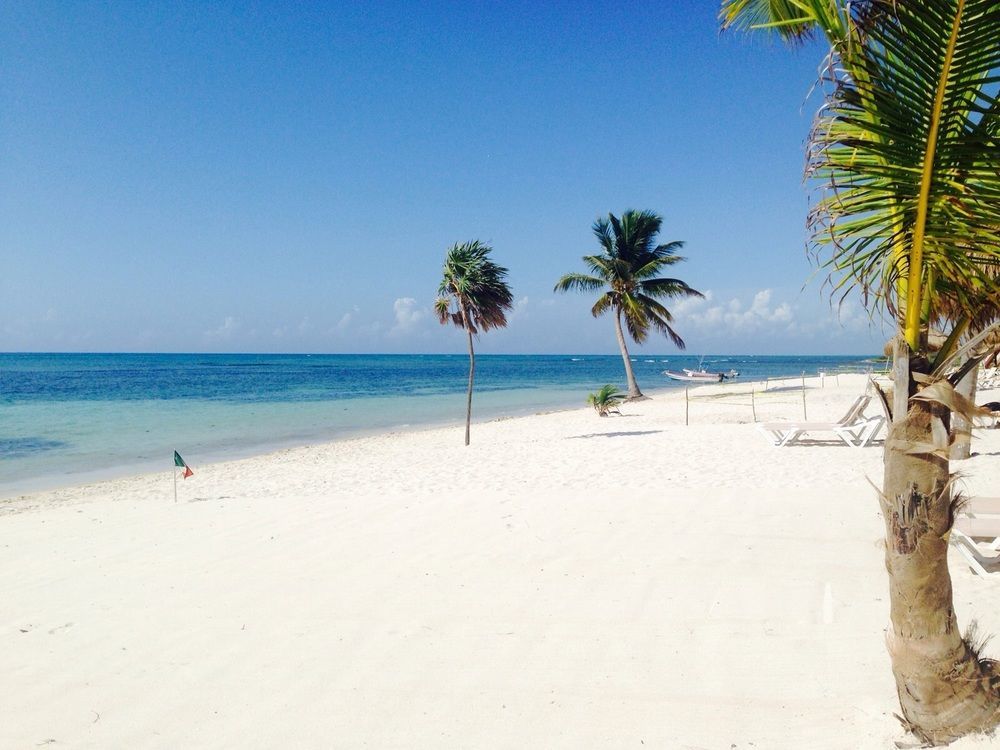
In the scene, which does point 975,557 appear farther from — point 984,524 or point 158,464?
point 158,464

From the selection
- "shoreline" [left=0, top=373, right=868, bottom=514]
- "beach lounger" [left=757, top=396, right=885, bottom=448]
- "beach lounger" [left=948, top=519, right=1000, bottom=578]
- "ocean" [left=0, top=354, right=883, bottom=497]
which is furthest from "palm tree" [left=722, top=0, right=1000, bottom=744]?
"shoreline" [left=0, top=373, right=868, bottom=514]

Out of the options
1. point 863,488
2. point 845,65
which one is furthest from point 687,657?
point 863,488

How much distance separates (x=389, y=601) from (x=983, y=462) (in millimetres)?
8720

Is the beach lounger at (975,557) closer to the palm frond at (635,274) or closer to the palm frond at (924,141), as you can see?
the palm frond at (924,141)

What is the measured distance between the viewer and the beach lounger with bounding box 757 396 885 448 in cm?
1085

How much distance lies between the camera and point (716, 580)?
4742 millimetres

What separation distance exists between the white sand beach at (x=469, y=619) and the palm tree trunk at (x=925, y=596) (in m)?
0.14

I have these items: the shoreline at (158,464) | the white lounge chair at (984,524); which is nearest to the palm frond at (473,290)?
the shoreline at (158,464)

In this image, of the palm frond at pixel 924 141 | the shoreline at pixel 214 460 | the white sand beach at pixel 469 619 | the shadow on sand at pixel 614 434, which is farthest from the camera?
the shadow on sand at pixel 614 434

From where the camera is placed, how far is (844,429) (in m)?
11.0

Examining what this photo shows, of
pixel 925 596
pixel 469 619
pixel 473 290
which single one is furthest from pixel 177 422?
pixel 925 596

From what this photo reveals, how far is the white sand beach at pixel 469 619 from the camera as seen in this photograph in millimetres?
3176

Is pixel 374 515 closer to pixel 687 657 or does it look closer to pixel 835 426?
pixel 687 657

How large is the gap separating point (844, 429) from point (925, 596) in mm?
9763
